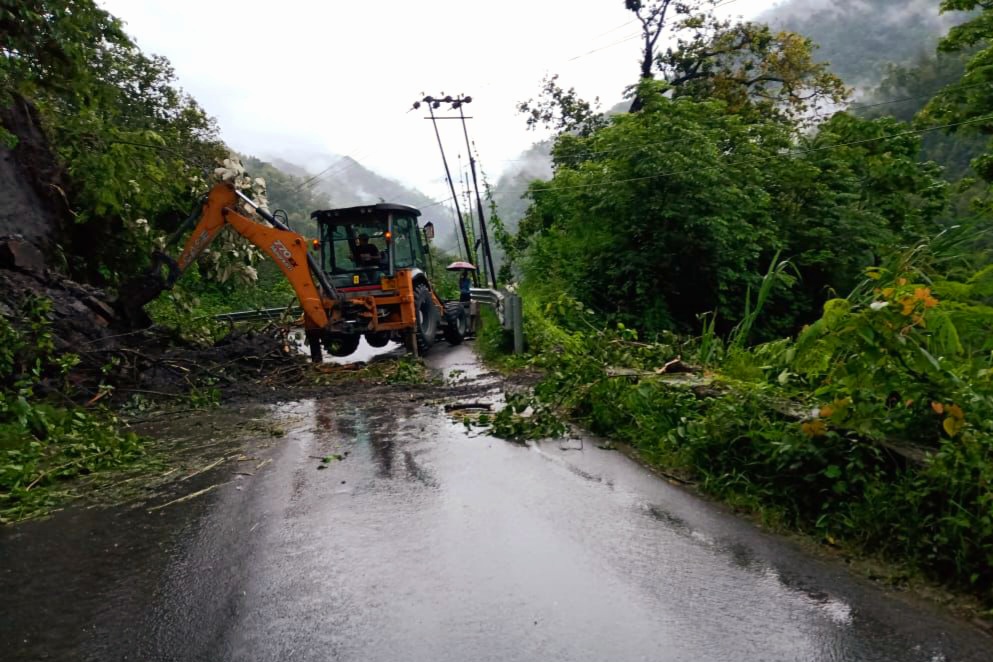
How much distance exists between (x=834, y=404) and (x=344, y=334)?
34.7 feet

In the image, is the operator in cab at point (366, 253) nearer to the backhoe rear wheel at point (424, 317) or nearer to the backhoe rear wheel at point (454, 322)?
the backhoe rear wheel at point (424, 317)

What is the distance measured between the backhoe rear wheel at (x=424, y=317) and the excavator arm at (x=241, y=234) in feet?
9.71

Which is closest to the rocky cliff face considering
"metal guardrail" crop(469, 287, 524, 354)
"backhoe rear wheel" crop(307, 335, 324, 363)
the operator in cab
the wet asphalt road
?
"backhoe rear wheel" crop(307, 335, 324, 363)

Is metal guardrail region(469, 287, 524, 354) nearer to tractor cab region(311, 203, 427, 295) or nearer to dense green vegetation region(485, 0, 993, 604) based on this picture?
dense green vegetation region(485, 0, 993, 604)

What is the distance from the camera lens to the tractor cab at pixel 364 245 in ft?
48.7

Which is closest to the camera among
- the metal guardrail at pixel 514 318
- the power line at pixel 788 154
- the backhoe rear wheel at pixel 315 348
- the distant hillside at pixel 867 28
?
the metal guardrail at pixel 514 318

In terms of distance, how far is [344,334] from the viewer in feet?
45.9

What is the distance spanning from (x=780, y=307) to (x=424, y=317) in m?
9.39

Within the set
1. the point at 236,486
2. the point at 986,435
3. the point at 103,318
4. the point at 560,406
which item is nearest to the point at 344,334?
the point at 103,318

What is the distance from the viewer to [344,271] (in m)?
15.2

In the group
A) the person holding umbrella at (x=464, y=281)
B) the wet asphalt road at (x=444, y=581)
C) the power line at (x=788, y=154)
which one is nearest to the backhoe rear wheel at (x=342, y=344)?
the person holding umbrella at (x=464, y=281)

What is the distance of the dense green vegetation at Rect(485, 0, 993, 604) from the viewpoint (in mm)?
4395

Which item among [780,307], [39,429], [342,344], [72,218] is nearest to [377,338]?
[342,344]

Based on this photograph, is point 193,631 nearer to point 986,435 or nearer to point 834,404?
point 834,404
